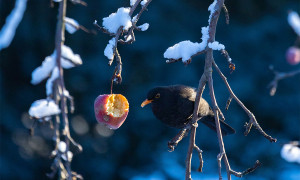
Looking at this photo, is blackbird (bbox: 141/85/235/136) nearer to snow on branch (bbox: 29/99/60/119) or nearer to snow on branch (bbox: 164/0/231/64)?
snow on branch (bbox: 29/99/60/119)

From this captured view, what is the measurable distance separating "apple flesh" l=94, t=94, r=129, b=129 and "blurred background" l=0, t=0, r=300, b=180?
233cm

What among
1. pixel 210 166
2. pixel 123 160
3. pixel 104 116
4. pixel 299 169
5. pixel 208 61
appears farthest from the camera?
pixel 299 169

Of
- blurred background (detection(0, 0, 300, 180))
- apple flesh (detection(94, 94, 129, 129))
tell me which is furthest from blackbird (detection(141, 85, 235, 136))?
blurred background (detection(0, 0, 300, 180))

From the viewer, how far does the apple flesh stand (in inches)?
65.7

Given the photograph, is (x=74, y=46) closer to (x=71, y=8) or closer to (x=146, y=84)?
(x=71, y=8)

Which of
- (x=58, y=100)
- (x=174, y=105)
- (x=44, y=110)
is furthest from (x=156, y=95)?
(x=44, y=110)

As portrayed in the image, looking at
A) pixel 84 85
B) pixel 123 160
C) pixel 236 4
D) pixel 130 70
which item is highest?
pixel 236 4

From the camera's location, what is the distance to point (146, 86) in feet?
13.9

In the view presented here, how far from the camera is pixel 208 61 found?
1.43 meters

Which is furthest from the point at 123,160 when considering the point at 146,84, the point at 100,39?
the point at 100,39

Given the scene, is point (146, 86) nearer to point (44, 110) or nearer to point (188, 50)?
point (44, 110)

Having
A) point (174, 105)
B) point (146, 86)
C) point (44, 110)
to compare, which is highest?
point (146, 86)

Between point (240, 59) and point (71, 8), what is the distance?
1.73 metres

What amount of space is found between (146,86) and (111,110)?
2551 millimetres
